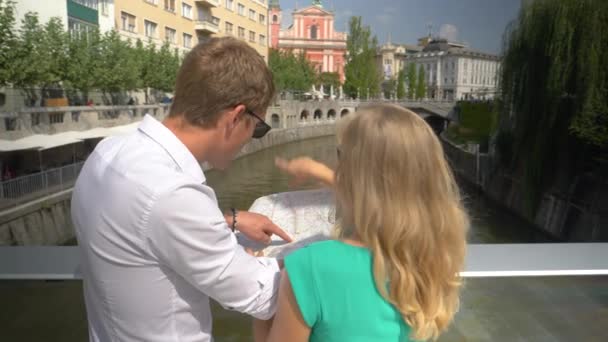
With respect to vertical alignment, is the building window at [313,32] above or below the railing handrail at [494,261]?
above

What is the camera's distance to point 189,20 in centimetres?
355

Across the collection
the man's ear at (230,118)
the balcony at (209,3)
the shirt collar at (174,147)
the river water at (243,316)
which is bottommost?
the river water at (243,316)

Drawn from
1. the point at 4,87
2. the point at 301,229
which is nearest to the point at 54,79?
the point at 4,87

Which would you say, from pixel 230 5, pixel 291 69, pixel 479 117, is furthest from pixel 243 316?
Answer: pixel 479 117

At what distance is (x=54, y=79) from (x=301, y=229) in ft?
15.4

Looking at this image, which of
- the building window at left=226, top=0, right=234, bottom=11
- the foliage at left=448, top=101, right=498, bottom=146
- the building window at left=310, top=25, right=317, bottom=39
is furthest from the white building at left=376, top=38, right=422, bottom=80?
the foliage at left=448, top=101, right=498, bottom=146

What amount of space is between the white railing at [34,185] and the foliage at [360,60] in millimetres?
3275

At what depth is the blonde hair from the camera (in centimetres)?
53

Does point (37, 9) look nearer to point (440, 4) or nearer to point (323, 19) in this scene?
point (323, 19)

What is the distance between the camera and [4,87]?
4645mm

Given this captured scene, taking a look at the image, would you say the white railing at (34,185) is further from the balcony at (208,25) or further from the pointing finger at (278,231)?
the pointing finger at (278,231)

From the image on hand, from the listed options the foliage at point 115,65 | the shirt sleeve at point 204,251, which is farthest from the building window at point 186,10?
the shirt sleeve at point 204,251

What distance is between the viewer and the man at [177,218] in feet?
1.70

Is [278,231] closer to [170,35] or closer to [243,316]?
[243,316]
